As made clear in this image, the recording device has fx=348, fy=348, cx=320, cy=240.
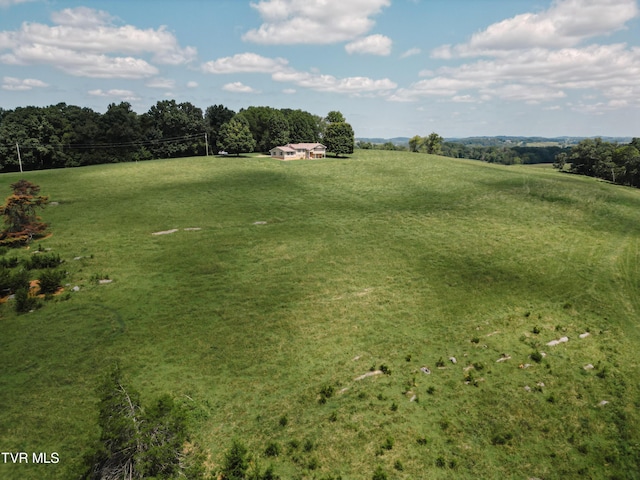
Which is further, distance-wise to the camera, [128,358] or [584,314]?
[584,314]

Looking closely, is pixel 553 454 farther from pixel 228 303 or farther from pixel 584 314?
pixel 228 303

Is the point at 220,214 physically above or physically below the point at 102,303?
above

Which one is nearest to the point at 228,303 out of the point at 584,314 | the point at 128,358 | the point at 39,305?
the point at 128,358

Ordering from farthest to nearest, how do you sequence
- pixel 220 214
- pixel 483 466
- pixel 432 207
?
pixel 432 207
pixel 220 214
pixel 483 466

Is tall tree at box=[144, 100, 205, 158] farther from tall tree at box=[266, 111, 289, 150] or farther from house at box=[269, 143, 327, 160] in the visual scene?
house at box=[269, 143, 327, 160]

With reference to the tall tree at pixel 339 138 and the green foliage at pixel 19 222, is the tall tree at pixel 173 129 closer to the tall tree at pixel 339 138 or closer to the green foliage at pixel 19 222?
the tall tree at pixel 339 138

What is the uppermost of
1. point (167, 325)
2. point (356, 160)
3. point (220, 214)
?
point (356, 160)
